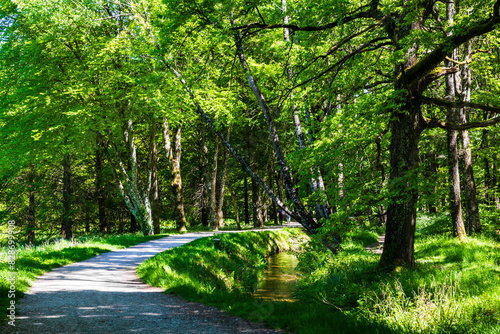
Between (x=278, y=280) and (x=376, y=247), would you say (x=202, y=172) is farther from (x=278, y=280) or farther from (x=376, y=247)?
(x=278, y=280)

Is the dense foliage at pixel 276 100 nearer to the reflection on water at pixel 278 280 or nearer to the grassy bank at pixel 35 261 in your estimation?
the grassy bank at pixel 35 261

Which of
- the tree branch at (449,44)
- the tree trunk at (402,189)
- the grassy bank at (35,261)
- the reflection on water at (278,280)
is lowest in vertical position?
the reflection on water at (278,280)

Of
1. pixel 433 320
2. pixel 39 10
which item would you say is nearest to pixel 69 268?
pixel 433 320

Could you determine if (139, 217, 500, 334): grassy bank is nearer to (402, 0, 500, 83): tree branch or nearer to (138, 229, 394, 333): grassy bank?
(138, 229, 394, 333): grassy bank

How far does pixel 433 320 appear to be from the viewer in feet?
14.4

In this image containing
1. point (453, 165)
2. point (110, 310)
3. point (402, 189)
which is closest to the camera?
point (110, 310)

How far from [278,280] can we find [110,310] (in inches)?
225

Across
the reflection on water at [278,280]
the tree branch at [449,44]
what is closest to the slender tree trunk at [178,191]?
the reflection on water at [278,280]

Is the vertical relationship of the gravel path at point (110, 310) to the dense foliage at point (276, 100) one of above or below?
below

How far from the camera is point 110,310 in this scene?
540cm

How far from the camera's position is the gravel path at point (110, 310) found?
15.4 ft

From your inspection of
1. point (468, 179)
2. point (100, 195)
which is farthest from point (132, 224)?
point (468, 179)

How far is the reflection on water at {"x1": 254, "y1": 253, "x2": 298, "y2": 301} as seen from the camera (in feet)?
27.3

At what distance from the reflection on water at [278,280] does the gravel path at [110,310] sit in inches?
110
